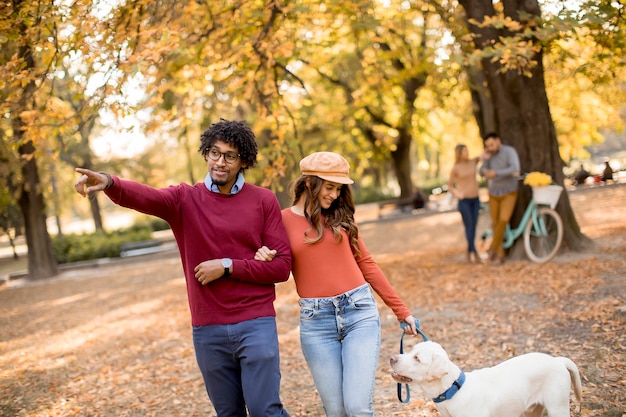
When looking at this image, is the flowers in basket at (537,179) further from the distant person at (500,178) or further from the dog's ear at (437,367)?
the dog's ear at (437,367)

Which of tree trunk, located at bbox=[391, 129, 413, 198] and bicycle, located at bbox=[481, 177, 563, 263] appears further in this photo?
tree trunk, located at bbox=[391, 129, 413, 198]

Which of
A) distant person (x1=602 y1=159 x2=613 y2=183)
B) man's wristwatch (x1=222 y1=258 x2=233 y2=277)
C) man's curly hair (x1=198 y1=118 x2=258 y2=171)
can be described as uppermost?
man's curly hair (x1=198 y1=118 x2=258 y2=171)

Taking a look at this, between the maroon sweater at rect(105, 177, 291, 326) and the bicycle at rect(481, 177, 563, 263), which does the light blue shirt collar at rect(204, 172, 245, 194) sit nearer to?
the maroon sweater at rect(105, 177, 291, 326)

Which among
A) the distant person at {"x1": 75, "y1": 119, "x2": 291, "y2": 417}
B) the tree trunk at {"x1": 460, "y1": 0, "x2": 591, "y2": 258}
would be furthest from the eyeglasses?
the tree trunk at {"x1": 460, "y1": 0, "x2": 591, "y2": 258}

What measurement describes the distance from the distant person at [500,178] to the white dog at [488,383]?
6.62 meters

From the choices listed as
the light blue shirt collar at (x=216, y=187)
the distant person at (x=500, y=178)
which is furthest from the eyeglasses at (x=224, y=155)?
the distant person at (x=500, y=178)

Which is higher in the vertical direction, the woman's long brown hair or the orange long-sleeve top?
the woman's long brown hair

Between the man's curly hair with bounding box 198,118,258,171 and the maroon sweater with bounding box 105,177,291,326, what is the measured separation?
0.21 metres

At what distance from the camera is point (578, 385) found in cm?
366

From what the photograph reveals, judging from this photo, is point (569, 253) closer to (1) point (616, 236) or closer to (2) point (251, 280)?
(1) point (616, 236)

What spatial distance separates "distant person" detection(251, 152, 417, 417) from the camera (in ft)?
11.6

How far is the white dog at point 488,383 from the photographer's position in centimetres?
341

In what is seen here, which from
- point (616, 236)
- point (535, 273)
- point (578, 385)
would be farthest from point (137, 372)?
point (616, 236)

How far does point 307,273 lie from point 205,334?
717 millimetres
